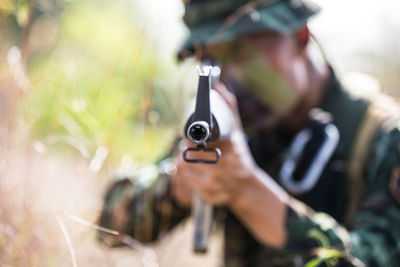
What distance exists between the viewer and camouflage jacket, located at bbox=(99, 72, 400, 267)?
4.85 feet

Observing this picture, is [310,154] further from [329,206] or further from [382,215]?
[382,215]

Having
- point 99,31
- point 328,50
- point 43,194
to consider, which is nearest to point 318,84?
point 328,50

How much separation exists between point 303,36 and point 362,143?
0.56 m

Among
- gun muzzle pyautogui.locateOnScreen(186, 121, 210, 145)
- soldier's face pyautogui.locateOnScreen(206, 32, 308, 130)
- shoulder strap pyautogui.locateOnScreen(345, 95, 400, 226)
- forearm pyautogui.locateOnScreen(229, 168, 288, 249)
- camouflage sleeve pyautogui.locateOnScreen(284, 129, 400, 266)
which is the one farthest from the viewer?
soldier's face pyautogui.locateOnScreen(206, 32, 308, 130)

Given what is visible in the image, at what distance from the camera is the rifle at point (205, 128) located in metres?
0.94

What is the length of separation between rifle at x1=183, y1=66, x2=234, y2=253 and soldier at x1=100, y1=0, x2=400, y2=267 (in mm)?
77

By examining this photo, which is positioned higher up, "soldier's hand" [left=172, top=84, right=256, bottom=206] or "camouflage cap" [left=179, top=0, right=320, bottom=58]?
"camouflage cap" [left=179, top=0, right=320, bottom=58]

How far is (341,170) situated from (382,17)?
464 inches

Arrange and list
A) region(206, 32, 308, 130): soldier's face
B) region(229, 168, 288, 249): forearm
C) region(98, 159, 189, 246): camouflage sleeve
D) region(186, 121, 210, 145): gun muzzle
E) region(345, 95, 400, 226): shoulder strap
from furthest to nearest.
Result: 1. region(98, 159, 189, 246): camouflage sleeve
2. region(206, 32, 308, 130): soldier's face
3. region(345, 95, 400, 226): shoulder strap
4. region(229, 168, 288, 249): forearm
5. region(186, 121, 210, 145): gun muzzle

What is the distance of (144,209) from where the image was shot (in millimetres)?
2168

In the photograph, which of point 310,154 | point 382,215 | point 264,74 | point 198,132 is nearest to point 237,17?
point 264,74

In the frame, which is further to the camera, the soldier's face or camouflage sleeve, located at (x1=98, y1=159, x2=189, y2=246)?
camouflage sleeve, located at (x1=98, y1=159, x2=189, y2=246)

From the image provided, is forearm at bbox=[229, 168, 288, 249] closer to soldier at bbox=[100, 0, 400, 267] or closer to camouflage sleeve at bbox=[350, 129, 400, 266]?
soldier at bbox=[100, 0, 400, 267]

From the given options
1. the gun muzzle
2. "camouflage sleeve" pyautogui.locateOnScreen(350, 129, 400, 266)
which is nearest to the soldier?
"camouflage sleeve" pyautogui.locateOnScreen(350, 129, 400, 266)
